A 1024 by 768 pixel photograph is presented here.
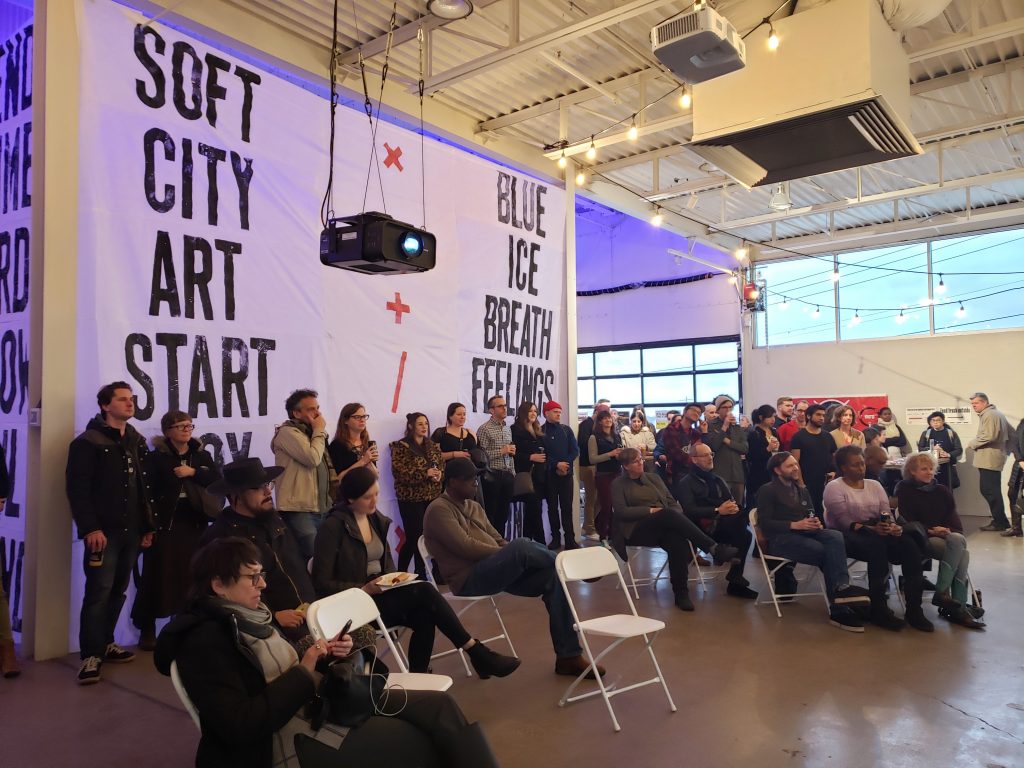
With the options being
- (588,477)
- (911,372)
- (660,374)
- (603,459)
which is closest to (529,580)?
(603,459)

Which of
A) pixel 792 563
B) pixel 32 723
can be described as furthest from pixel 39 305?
pixel 792 563

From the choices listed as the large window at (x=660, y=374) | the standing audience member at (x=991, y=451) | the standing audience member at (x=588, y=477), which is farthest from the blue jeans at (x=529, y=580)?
the large window at (x=660, y=374)

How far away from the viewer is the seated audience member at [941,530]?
16.8 feet

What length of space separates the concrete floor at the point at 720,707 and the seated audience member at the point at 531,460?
2.53m

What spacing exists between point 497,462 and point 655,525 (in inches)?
75.6

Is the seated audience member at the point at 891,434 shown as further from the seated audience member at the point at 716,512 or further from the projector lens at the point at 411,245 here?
the projector lens at the point at 411,245

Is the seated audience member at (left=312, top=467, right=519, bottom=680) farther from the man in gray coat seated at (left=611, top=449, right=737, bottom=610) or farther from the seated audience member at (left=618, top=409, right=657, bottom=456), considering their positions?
the seated audience member at (left=618, top=409, right=657, bottom=456)

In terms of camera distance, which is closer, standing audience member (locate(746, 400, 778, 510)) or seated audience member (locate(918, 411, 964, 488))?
standing audience member (locate(746, 400, 778, 510))

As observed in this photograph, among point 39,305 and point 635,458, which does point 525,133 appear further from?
point 39,305

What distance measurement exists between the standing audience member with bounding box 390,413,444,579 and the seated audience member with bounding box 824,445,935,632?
2.94m

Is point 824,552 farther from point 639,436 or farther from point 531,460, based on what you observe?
point 639,436

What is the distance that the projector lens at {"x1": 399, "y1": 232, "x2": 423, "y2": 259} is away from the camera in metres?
4.67

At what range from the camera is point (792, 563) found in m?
5.79

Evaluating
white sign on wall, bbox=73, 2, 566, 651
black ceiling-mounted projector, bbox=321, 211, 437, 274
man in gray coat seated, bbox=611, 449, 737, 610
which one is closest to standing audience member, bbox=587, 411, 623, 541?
white sign on wall, bbox=73, 2, 566, 651
